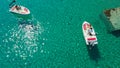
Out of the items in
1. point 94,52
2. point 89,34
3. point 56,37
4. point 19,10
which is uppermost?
point 19,10

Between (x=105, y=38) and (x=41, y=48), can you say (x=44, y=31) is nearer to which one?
(x=41, y=48)

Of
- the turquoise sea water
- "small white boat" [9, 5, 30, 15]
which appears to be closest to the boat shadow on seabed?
the turquoise sea water

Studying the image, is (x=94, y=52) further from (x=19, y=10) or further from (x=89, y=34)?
(x=19, y=10)

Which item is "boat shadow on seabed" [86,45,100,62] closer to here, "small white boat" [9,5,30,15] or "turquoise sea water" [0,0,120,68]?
"turquoise sea water" [0,0,120,68]

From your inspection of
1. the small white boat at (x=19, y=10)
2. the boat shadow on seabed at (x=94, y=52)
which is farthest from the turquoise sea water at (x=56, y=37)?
the small white boat at (x=19, y=10)

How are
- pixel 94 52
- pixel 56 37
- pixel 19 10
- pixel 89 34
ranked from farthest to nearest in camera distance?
pixel 19 10
pixel 56 37
pixel 89 34
pixel 94 52

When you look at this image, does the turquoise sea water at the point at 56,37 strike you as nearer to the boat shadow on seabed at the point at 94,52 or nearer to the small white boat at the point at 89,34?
the boat shadow on seabed at the point at 94,52

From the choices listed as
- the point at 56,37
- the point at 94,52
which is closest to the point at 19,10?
the point at 56,37
